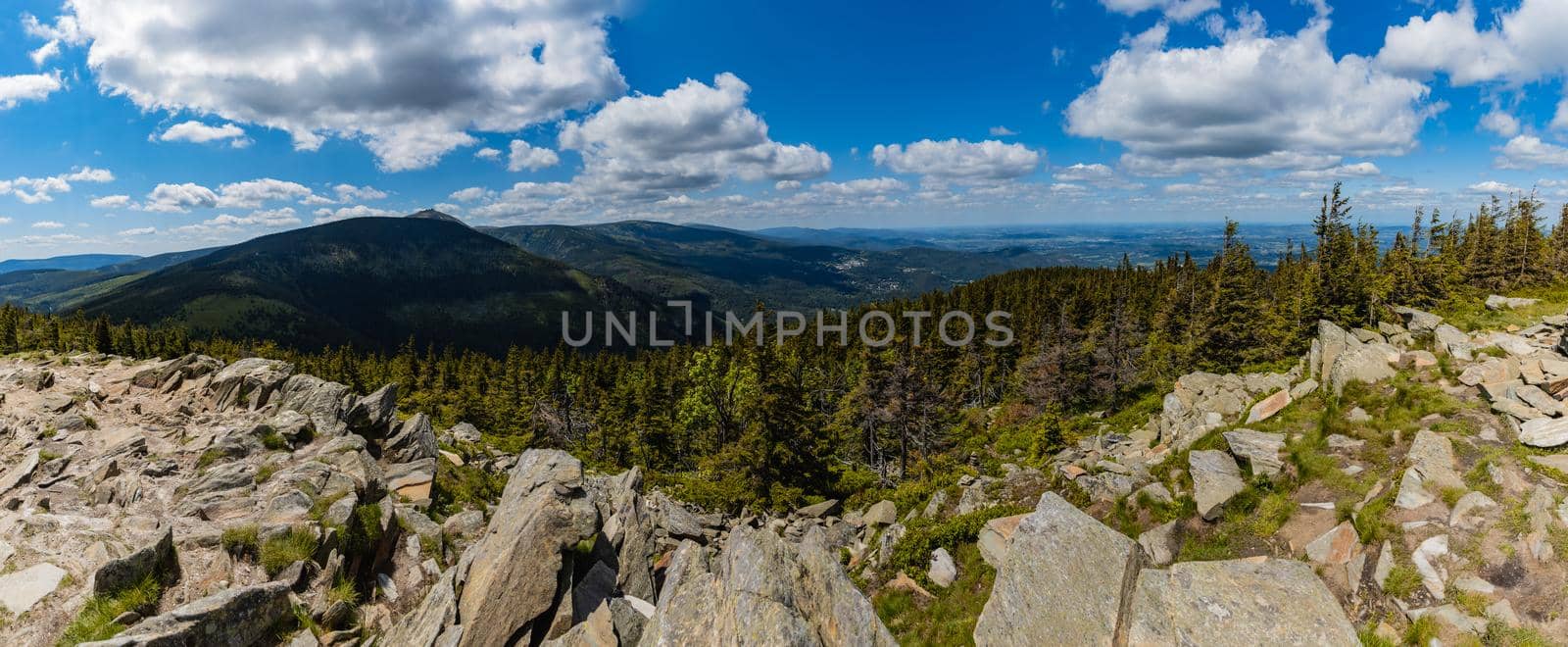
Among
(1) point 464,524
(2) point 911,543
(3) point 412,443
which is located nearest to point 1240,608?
(2) point 911,543

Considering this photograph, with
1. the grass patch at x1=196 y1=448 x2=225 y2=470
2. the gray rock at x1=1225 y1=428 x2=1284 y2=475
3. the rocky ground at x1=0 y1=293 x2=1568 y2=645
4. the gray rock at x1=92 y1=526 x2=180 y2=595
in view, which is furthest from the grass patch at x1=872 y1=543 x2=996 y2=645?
the grass patch at x1=196 y1=448 x2=225 y2=470

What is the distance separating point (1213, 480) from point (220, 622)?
24.1m

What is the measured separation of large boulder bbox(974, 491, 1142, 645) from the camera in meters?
11.7

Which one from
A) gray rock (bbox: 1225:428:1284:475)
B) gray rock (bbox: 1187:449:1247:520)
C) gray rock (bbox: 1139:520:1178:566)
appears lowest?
gray rock (bbox: 1139:520:1178:566)

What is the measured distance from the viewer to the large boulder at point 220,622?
976 cm

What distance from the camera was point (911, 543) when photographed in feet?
67.7

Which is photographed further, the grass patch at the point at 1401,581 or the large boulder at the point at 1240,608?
the grass patch at the point at 1401,581

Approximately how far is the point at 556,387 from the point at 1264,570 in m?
84.1

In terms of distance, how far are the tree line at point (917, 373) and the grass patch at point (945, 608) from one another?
15.9 meters

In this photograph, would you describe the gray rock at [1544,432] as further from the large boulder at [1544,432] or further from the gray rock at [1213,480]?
the gray rock at [1213,480]

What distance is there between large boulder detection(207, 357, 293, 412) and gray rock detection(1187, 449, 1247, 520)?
40603mm

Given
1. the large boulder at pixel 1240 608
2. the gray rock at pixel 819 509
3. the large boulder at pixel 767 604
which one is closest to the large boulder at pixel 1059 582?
the large boulder at pixel 1240 608

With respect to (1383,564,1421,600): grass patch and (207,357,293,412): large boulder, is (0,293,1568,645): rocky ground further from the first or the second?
(207,357,293,412): large boulder

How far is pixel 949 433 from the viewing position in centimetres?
5156
